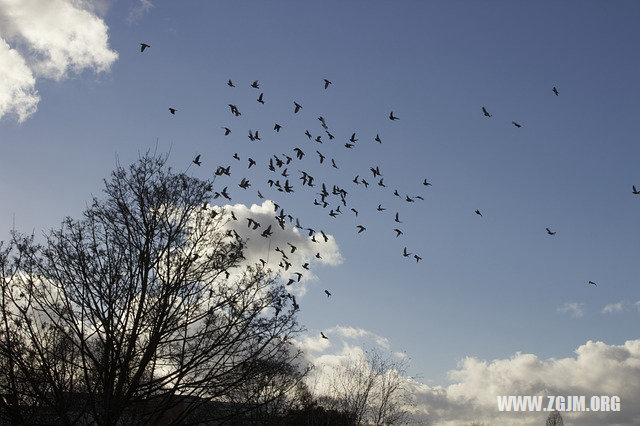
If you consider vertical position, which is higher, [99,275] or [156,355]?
[99,275]

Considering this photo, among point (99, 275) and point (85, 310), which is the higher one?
point (99, 275)

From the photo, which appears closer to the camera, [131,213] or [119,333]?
[119,333]

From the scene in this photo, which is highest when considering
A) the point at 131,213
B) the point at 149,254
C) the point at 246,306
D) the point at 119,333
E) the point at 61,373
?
the point at 131,213

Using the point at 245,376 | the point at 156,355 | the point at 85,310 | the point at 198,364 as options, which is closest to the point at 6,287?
the point at 85,310

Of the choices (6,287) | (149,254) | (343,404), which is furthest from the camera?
(343,404)

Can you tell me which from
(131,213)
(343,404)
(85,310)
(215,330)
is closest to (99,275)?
(85,310)

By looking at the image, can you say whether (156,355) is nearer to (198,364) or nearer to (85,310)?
(198,364)

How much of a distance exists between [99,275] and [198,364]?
3248 mm

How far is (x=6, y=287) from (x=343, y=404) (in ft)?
100

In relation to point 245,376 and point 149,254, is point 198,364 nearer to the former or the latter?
point 245,376

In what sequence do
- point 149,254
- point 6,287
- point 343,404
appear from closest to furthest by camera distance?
1. point 6,287
2. point 149,254
3. point 343,404

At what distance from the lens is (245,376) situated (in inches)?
563

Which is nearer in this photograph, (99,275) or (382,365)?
(99,275)

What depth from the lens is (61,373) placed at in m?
14.1
